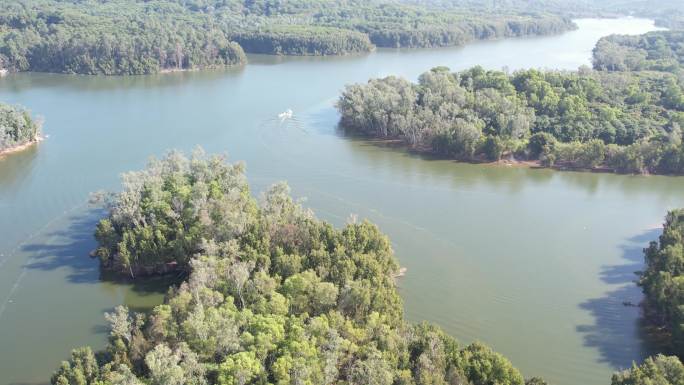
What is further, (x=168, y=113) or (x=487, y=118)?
(x=168, y=113)

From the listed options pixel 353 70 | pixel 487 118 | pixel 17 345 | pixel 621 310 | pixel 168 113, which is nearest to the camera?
pixel 17 345

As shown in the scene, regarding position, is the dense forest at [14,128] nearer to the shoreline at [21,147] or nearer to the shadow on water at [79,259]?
the shoreline at [21,147]

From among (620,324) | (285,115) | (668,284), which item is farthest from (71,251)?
(668,284)

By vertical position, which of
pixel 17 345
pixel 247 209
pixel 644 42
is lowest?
pixel 17 345

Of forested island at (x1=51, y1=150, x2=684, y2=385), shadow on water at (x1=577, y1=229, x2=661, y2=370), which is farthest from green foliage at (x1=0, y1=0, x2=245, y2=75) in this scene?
shadow on water at (x1=577, y1=229, x2=661, y2=370)

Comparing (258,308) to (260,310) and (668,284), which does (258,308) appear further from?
(668,284)

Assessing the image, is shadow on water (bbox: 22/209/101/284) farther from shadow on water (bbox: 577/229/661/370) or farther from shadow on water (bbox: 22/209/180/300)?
shadow on water (bbox: 577/229/661/370)

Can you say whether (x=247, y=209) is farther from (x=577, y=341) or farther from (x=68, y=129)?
(x=68, y=129)

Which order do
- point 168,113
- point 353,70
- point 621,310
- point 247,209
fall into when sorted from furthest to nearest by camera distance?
point 353,70 → point 168,113 → point 247,209 → point 621,310

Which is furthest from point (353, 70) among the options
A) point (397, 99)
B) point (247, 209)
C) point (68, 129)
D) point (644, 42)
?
point (247, 209)
